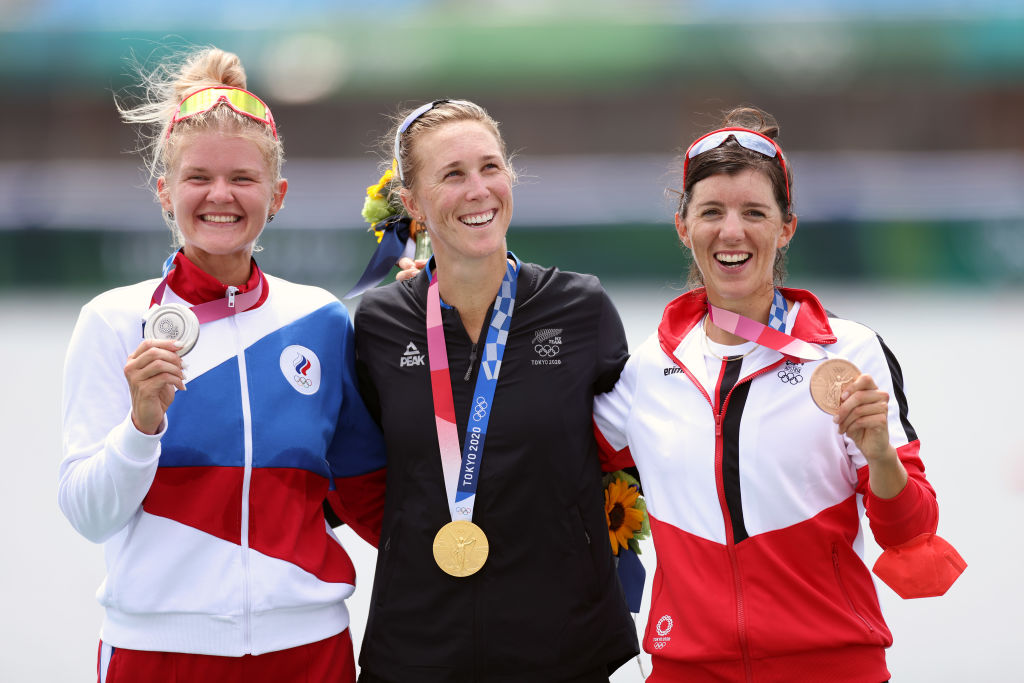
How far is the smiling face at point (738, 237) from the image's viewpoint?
2.83 metres

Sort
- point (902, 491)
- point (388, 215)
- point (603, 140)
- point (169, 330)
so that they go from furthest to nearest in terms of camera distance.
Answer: point (603, 140) < point (388, 215) < point (169, 330) < point (902, 491)

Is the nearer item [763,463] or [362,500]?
[763,463]

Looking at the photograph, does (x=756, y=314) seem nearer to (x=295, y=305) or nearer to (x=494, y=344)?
(x=494, y=344)

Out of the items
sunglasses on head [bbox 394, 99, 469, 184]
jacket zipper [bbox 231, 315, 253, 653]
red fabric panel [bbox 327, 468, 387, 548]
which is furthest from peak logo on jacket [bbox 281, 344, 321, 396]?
sunglasses on head [bbox 394, 99, 469, 184]

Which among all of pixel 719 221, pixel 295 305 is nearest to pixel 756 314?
pixel 719 221

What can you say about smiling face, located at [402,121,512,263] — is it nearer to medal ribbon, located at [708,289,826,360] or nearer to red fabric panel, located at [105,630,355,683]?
medal ribbon, located at [708,289,826,360]

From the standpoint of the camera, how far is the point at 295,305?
3.06 metres

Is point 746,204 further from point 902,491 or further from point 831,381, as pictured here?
point 902,491

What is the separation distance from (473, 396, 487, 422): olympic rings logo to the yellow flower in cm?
49

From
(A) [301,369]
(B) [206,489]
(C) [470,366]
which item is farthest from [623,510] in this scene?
(B) [206,489]

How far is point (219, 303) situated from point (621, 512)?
124 cm

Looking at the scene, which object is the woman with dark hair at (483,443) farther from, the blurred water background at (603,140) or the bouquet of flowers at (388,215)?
the blurred water background at (603,140)

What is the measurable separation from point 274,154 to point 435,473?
3.21ft

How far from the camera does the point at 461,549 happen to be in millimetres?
2785
